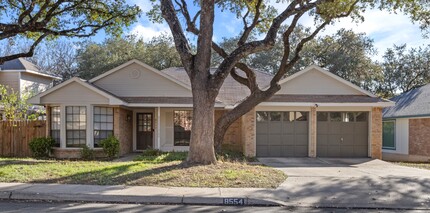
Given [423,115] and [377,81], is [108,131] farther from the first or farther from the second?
[377,81]

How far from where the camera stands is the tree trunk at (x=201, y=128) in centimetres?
1159

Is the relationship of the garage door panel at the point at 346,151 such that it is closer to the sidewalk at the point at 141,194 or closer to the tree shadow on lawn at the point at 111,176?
the tree shadow on lawn at the point at 111,176

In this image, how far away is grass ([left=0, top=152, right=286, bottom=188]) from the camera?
32.2 ft

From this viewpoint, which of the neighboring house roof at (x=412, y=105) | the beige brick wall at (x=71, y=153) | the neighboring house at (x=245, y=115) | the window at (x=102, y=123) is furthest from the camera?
the neighboring house roof at (x=412, y=105)

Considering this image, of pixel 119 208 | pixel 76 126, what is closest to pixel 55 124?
pixel 76 126

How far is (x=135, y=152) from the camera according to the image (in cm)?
1941

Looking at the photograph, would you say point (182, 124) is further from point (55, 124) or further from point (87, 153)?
point (55, 124)

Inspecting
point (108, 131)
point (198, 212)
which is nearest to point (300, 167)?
point (198, 212)

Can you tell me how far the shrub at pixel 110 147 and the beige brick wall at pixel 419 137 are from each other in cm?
1578

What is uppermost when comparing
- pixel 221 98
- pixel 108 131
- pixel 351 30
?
pixel 351 30

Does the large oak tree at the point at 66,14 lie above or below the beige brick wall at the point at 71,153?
above

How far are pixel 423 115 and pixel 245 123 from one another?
947 centimetres

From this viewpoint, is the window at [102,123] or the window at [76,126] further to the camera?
the window at [102,123]

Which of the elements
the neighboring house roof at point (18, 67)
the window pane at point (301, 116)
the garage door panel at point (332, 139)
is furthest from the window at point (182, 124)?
the neighboring house roof at point (18, 67)
